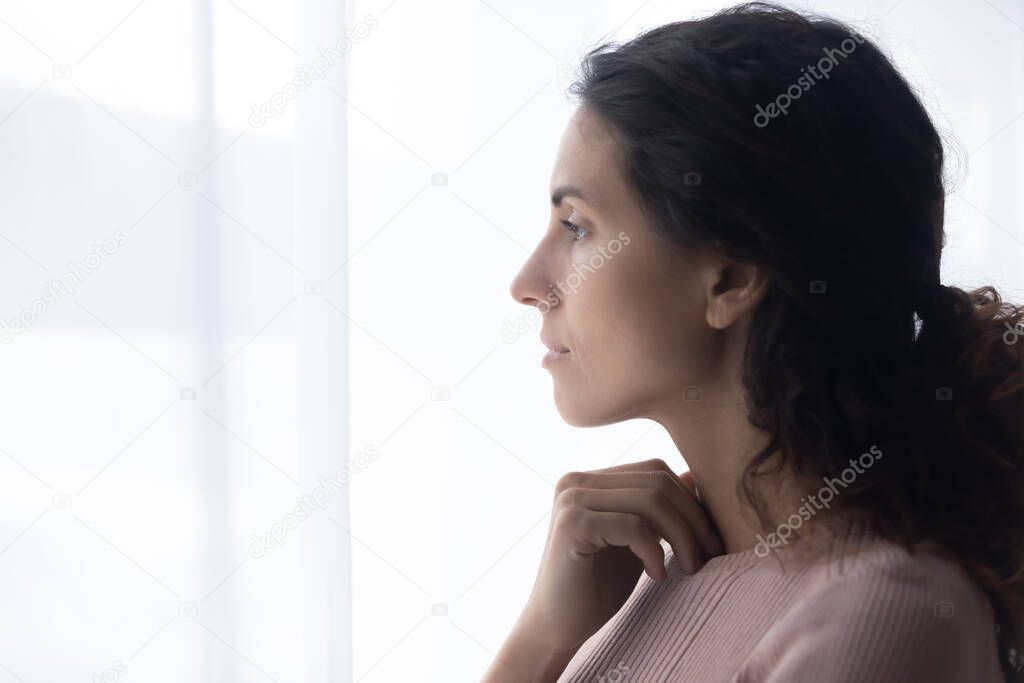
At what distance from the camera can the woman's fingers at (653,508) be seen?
901 millimetres

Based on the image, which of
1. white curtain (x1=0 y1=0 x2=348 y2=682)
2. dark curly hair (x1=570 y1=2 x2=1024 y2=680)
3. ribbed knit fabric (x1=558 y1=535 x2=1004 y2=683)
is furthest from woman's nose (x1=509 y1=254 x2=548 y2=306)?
white curtain (x1=0 y1=0 x2=348 y2=682)

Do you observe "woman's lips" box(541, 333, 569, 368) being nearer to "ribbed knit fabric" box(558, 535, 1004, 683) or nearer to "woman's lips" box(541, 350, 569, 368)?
"woman's lips" box(541, 350, 569, 368)

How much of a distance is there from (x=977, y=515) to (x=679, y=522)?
0.27 m

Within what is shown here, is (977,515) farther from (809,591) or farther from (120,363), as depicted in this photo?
(120,363)

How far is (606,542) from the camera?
0.90 meters

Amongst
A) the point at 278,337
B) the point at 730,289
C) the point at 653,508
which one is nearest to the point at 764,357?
the point at 730,289

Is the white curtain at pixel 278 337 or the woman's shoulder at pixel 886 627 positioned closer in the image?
the woman's shoulder at pixel 886 627

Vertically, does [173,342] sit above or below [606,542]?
above

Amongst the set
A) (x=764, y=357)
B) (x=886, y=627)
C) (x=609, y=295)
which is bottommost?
(x=886, y=627)

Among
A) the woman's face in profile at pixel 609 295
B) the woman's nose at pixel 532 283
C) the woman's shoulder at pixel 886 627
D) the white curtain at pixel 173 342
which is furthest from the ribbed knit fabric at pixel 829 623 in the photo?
the white curtain at pixel 173 342

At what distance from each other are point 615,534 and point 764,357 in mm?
229

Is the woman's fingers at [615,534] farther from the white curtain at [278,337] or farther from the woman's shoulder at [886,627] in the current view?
the white curtain at [278,337]

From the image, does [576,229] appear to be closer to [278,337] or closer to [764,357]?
[764,357]

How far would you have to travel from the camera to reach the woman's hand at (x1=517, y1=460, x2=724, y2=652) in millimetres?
892
